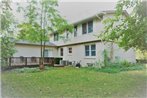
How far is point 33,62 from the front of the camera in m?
19.0

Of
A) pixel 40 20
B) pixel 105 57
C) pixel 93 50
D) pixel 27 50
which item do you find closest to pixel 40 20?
pixel 40 20

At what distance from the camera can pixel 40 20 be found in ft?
53.5

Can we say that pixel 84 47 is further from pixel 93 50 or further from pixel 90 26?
pixel 90 26

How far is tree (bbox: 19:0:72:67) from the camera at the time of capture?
51.9ft

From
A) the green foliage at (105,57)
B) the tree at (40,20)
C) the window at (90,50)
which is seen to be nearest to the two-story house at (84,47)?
the window at (90,50)

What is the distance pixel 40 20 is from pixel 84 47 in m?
5.99

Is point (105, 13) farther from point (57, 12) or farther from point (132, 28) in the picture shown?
point (132, 28)

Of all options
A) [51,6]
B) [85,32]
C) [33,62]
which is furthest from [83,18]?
[33,62]

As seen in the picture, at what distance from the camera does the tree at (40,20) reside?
15805mm

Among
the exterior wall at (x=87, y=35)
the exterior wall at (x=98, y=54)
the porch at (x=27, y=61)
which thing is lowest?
the porch at (x=27, y=61)

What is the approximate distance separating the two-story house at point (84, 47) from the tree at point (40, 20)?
127 inches

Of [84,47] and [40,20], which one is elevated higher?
[40,20]

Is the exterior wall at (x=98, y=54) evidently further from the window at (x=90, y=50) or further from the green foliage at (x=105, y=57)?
the green foliage at (x=105, y=57)

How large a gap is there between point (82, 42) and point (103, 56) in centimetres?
425
